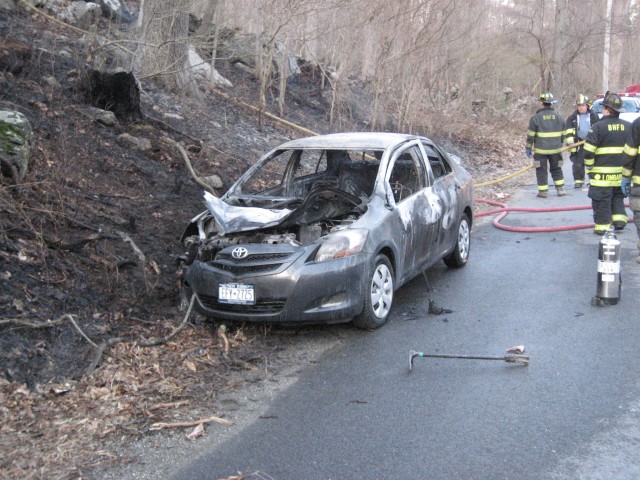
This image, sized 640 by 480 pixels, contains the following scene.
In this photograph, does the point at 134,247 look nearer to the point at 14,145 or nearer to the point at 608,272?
the point at 14,145

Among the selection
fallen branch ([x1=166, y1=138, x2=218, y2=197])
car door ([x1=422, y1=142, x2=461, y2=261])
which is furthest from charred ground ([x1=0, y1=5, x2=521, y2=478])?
car door ([x1=422, y1=142, x2=461, y2=261])

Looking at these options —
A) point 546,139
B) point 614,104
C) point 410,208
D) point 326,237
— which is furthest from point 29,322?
point 546,139

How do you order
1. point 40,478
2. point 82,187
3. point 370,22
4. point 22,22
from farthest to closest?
point 370,22 < point 22,22 < point 82,187 < point 40,478

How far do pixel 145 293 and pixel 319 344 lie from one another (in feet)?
5.79

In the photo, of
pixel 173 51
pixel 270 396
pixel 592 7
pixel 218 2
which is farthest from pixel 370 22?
pixel 592 7

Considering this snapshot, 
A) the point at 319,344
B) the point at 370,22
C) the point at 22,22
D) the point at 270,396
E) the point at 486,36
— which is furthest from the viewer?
the point at 486,36

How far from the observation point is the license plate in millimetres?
5914

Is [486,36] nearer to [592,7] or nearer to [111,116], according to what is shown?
[592,7]

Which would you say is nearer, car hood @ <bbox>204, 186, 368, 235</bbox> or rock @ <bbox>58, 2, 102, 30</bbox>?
car hood @ <bbox>204, 186, 368, 235</bbox>

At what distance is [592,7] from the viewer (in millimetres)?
33250

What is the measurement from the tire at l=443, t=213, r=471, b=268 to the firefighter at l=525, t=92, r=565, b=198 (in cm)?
536

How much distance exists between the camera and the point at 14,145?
7457 mm

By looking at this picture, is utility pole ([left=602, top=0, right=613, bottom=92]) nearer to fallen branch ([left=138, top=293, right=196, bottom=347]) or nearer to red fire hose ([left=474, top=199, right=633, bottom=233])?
red fire hose ([left=474, top=199, right=633, bottom=233])

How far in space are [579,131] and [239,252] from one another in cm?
1067
